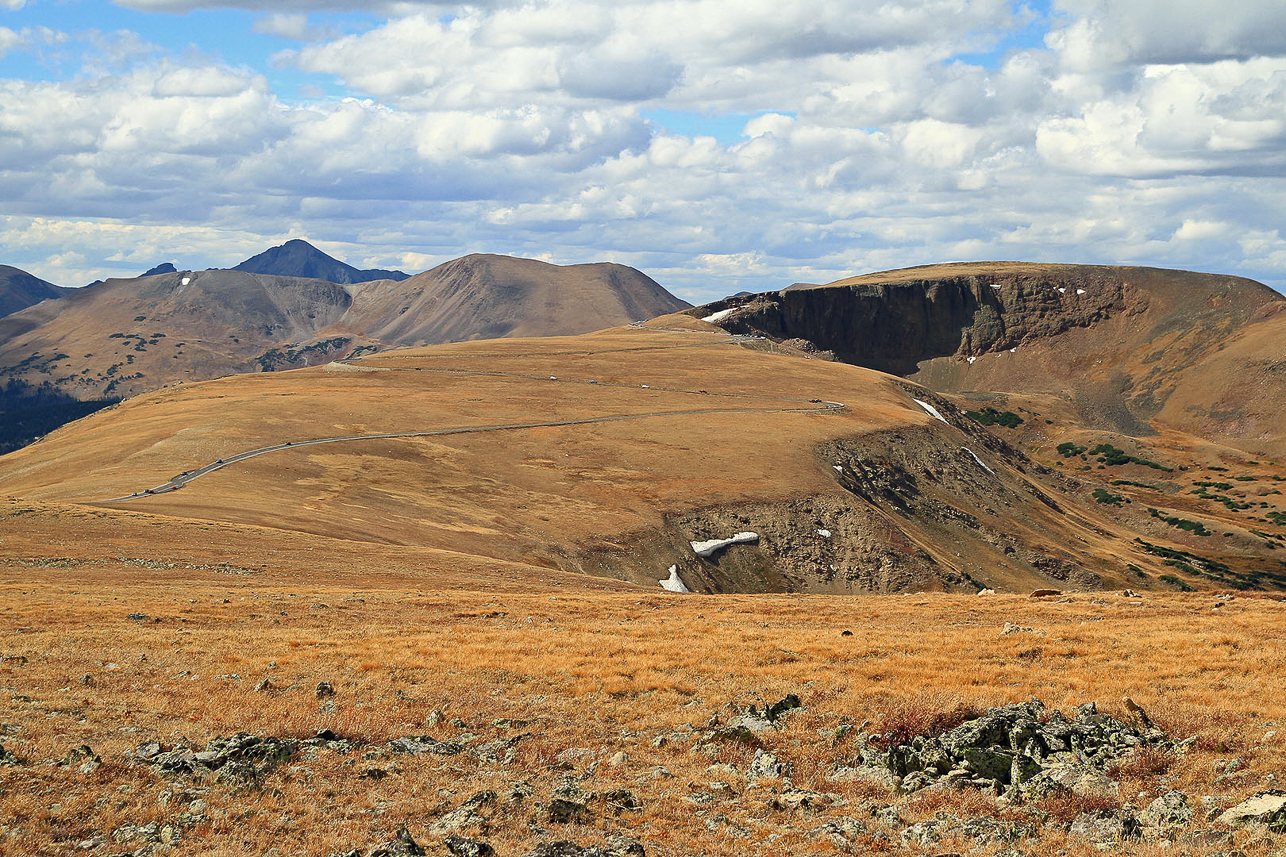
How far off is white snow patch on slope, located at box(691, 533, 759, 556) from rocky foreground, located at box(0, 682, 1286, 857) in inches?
2432

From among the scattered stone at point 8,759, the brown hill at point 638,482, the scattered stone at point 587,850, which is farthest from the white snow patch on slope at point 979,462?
the scattered stone at point 8,759

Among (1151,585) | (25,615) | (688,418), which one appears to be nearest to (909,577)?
(1151,585)

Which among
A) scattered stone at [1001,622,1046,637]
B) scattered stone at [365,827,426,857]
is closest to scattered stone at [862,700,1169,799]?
scattered stone at [365,827,426,857]

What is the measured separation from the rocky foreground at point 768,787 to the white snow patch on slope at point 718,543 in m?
61.8

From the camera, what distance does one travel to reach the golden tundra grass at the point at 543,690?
14.7m

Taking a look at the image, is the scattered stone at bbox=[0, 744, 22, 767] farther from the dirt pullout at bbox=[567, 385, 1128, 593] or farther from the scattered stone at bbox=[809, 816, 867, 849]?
the dirt pullout at bbox=[567, 385, 1128, 593]

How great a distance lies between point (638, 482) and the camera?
310 ft

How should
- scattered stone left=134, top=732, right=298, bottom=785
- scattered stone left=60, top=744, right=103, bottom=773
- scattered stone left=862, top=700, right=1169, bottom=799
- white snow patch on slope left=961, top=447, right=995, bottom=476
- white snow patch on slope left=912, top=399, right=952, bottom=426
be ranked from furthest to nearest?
white snow patch on slope left=912, top=399, right=952, bottom=426
white snow patch on slope left=961, top=447, right=995, bottom=476
scattered stone left=862, top=700, right=1169, bottom=799
scattered stone left=134, top=732, right=298, bottom=785
scattered stone left=60, top=744, right=103, bottom=773

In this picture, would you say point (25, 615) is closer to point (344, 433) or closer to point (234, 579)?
point (234, 579)

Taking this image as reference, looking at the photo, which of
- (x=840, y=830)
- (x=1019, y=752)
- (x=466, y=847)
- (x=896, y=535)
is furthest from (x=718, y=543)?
(x=466, y=847)

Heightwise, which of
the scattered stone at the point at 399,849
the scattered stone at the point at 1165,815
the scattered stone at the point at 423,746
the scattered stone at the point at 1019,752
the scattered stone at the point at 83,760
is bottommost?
the scattered stone at the point at 1019,752

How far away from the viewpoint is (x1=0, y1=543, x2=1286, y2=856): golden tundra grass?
14688mm

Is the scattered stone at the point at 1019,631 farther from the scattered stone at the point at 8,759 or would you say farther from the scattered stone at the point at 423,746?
the scattered stone at the point at 8,759

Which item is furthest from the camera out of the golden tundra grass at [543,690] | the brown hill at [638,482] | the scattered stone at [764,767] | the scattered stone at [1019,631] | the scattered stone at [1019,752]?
the brown hill at [638,482]
